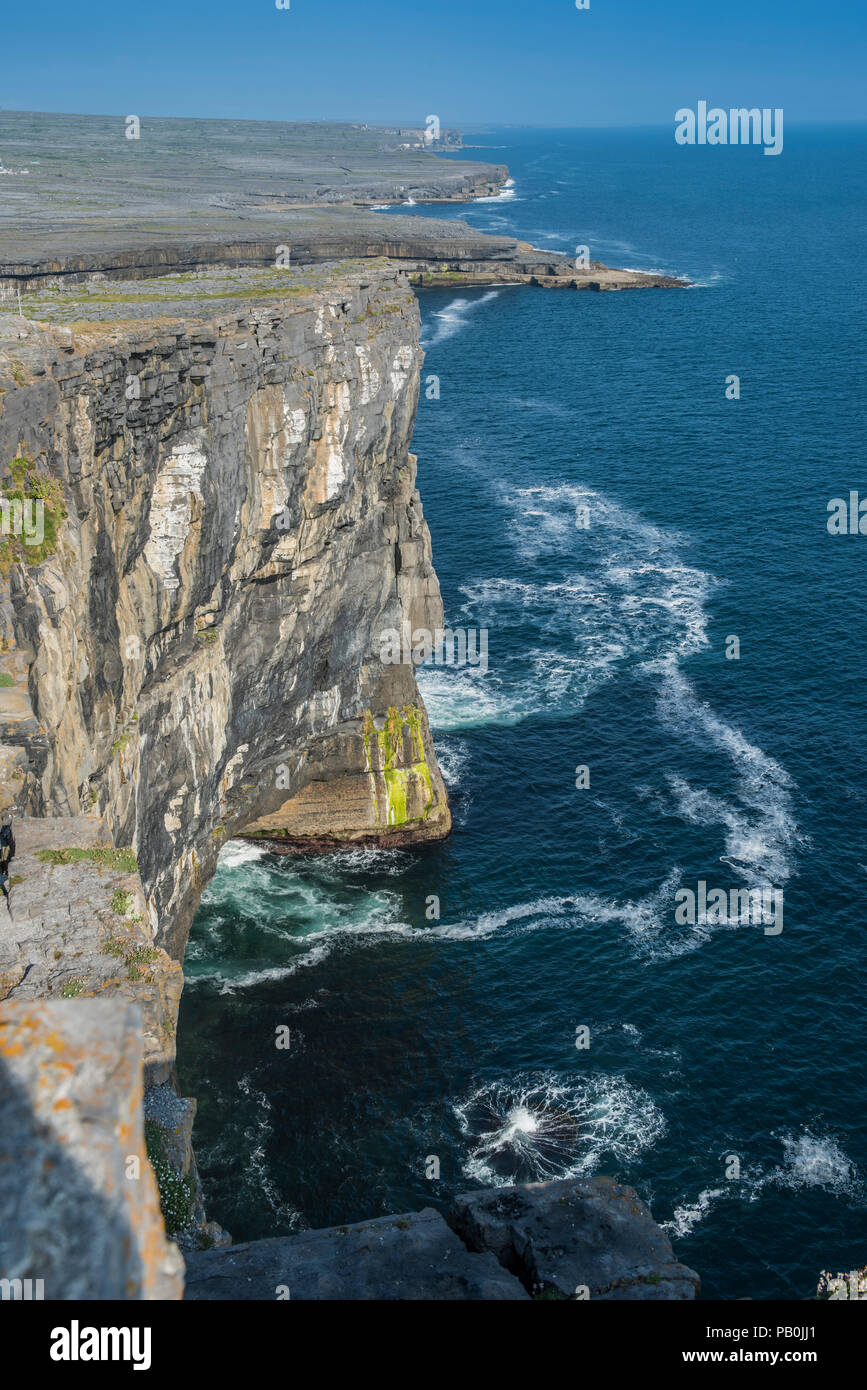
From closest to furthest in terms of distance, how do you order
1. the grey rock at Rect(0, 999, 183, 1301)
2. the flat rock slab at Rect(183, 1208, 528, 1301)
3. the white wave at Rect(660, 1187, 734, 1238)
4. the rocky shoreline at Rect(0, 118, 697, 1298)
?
the grey rock at Rect(0, 999, 183, 1301)
the rocky shoreline at Rect(0, 118, 697, 1298)
the flat rock slab at Rect(183, 1208, 528, 1301)
the white wave at Rect(660, 1187, 734, 1238)

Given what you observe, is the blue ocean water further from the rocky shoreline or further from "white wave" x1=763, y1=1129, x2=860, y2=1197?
the rocky shoreline

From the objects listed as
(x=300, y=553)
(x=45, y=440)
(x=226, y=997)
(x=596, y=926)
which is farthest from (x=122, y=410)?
(x=596, y=926)

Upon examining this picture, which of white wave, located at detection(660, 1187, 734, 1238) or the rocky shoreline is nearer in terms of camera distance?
the rocky shoreline

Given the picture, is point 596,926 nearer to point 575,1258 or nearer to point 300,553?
point 300,553

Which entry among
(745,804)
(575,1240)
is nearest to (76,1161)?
(575,1240)

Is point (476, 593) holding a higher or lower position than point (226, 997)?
higher

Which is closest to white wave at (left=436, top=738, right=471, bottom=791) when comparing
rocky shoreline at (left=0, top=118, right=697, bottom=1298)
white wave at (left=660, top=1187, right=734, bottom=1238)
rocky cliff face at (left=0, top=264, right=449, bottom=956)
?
rocky shoreline at (left=0, top=118, right=697, bottom=1298)

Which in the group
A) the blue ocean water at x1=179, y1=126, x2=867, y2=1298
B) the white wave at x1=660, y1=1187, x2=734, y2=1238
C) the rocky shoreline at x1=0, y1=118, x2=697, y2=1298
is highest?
the rocky shoreline at x1=0, y1=118, x2=697, y2=1298

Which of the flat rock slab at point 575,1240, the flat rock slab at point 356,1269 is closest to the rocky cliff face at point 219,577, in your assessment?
the flat rock slab at point 356,1269
